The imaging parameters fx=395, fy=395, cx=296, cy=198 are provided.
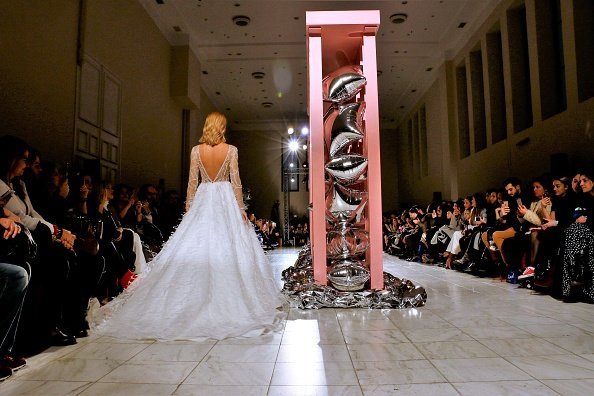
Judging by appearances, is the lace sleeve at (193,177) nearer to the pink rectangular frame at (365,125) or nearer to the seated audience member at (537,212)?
the pink rectangular frame at (365,125)

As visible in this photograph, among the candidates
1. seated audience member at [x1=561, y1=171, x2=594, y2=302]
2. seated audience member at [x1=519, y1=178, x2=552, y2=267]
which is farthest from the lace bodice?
seated audience member at [x1=519, y1=178, x2=552, y2=267]

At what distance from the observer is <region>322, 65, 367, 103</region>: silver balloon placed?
322 centimetres

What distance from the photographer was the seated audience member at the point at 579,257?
3.32m

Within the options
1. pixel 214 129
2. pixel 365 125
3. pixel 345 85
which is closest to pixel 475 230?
pixel 365 125

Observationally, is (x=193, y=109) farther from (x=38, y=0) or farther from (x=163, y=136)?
(x=38, y=0)

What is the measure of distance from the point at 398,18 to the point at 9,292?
26.0 ft

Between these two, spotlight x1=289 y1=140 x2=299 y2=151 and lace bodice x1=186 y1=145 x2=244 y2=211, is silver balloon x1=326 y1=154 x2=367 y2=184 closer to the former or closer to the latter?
lace bodice x1=186 y1=145 x2=244 y2=211

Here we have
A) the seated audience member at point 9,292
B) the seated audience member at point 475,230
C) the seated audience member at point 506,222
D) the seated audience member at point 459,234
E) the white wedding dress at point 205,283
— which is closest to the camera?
the seated audience member at point 9,292

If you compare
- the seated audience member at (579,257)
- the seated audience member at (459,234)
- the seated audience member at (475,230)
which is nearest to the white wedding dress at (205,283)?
the seated audience member at (579,257)

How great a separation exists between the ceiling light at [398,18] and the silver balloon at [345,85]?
5237mm

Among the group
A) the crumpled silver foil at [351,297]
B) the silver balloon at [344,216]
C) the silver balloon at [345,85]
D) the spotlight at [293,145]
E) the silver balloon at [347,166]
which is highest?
the spotlight at [293,145]

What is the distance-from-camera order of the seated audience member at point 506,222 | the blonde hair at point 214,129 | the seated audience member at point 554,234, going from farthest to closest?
the seated audience member at point 506,222 → the seated audience member at point 554,234 → the blonde hair at point 214,129

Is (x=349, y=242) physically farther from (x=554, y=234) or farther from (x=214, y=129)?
(x=554, y=234)

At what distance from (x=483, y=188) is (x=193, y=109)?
6.71 meters
